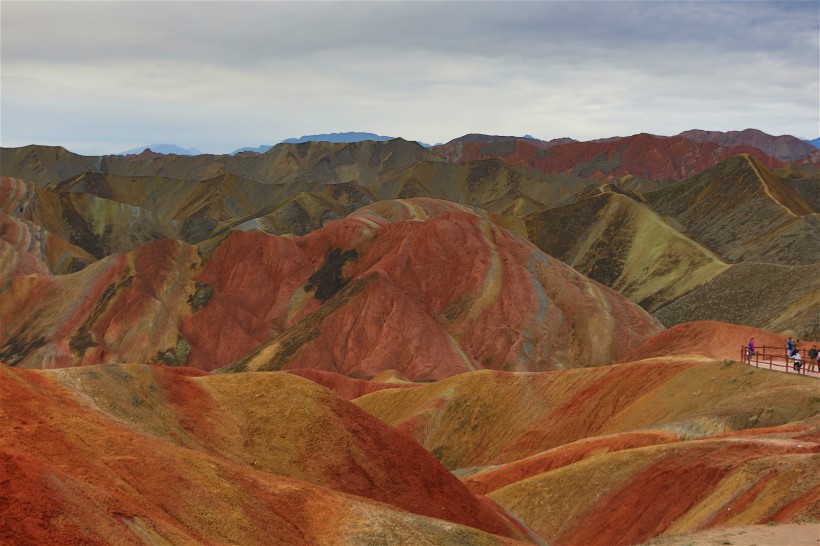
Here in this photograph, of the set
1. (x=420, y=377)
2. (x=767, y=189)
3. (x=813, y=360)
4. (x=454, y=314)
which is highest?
(x=767, y=189)

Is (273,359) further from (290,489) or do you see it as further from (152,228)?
(152,228)

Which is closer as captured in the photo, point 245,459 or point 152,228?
point 245,459

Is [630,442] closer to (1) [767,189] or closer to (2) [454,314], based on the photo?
(2) [454,314]

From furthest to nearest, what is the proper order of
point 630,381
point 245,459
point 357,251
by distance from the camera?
1. point 357,251
2. point 630,381
3. point 245,459

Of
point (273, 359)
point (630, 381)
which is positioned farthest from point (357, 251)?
point (630, 381)

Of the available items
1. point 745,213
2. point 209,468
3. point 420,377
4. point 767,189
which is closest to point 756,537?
point 209,468
